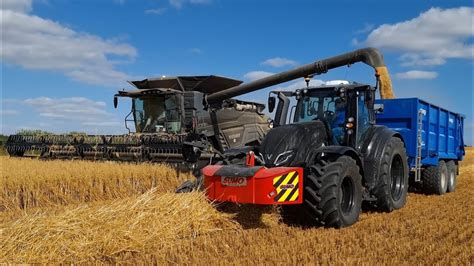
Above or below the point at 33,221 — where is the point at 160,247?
below

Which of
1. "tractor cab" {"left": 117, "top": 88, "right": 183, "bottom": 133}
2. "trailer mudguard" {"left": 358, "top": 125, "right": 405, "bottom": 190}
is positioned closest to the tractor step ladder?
"trailer mudguard" {"left": 358, "top": 125, "right": 405, "bottom": 190}

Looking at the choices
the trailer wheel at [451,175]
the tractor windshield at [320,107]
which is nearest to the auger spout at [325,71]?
the trailer wheel at [451,175]

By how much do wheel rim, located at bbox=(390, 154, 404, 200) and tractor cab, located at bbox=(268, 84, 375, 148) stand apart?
2.98 feet

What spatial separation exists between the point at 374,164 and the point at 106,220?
398 cm

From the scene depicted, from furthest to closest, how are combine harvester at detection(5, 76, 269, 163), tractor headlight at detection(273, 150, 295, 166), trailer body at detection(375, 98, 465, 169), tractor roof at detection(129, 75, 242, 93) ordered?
tractor roof at detection(129, 75, 242, 93)
combine harvester at detection(5, 76, 269, 163)
trailer body at detection(375, 98, 465, 169)
tractor headlight at detection(273, 150, 295, 166)

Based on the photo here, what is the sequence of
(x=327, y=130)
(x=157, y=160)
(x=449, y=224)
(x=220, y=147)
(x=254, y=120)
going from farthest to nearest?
(x=254, y=120) < (x=220, y=147) < (x=157, y=160) < (x=327, y=130) < (x=449, y=224)

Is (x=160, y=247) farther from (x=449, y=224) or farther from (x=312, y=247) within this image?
(x=449, y=224)

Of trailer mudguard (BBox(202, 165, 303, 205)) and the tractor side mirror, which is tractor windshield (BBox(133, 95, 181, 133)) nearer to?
the tractor side mirror

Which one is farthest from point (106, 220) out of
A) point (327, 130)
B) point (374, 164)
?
point (374, 164)

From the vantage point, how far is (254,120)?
1388 cm

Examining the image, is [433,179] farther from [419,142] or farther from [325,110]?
[325,110]

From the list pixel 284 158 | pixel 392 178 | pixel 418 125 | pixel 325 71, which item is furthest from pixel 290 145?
pixel 325 71

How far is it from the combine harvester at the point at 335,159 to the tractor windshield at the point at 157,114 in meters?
5.32

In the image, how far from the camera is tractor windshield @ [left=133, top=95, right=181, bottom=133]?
41.8ft
